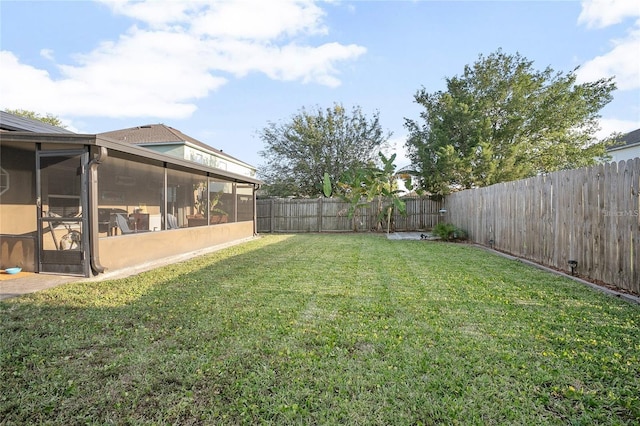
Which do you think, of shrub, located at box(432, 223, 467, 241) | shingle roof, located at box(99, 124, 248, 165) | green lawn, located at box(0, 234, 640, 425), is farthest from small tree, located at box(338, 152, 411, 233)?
green lawn, located at box(0, 234, 640, 425)

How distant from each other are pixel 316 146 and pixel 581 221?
15.7m

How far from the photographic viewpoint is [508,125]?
1473 cm

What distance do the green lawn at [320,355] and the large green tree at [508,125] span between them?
1036cm

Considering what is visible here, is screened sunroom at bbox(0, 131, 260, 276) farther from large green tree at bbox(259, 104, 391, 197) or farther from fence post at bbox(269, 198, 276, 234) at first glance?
large green tree at bbox(259, 104, 391, 197)

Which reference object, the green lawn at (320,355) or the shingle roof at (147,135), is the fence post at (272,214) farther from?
the green lawn at (320,355)

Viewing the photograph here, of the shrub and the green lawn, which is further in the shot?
the shrub

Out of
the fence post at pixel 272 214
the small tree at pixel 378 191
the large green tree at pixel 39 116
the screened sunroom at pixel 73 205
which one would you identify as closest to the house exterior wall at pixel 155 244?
the screened sunroom at pixel 73 205

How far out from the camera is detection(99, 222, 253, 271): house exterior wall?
585 cm

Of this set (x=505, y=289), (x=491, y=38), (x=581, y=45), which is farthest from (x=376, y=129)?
(x=505, y=289)

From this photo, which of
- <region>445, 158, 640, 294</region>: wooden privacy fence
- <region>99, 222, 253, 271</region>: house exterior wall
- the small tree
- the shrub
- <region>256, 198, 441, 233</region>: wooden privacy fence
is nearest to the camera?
<region>445, 158, 640, 294</region>: wooden privacy fence

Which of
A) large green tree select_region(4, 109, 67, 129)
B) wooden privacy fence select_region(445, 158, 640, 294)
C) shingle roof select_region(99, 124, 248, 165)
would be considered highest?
large green tree select_region(4, 109, 67, 129)

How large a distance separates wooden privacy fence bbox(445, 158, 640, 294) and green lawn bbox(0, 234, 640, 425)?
545 millimetres

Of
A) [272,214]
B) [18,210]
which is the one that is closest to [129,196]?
[18,210]

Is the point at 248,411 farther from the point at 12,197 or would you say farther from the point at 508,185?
the point at 508,185
